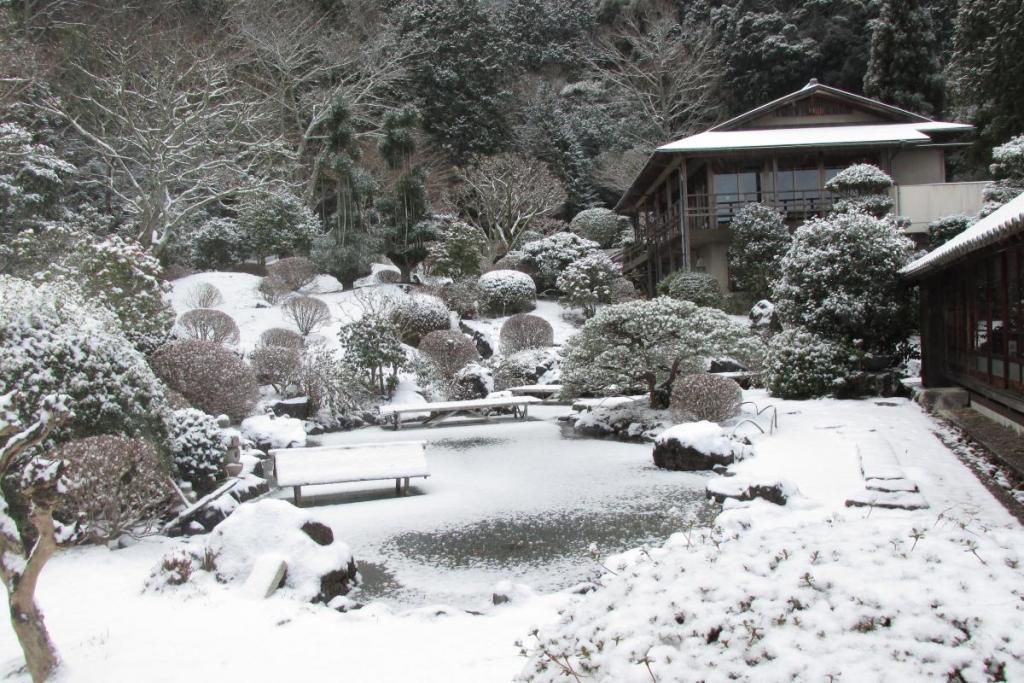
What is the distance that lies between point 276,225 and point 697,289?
14610 millimetres

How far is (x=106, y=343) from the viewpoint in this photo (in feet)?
24.9

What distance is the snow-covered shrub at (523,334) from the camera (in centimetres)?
1972

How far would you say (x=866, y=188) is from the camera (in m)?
19.8

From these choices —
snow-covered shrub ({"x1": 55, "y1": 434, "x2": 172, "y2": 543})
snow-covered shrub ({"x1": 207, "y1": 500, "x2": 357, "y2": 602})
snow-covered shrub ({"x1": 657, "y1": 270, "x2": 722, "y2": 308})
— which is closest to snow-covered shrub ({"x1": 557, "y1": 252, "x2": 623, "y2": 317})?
snow-covered shrub ({"x1": 657, "y1": 270, "x2": 722, "y2": 308})

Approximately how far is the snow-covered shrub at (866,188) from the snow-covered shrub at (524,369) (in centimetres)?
842

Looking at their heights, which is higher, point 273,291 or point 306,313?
point 273,291

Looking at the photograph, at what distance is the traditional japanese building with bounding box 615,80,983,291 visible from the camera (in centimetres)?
2220

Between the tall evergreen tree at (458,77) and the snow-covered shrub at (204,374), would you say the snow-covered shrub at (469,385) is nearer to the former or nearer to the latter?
the snow-covered shrub at (204,374)

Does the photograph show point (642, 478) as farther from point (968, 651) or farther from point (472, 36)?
point (472, 36)

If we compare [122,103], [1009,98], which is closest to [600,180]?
[1009,98]

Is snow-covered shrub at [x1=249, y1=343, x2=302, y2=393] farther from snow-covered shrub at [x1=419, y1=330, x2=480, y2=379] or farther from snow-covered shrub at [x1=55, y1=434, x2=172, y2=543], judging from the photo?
snow-covered shrub at [x1=55, y1=434, x2=172, y2=543]

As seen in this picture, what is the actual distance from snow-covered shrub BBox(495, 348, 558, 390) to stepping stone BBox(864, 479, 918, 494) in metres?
11.9

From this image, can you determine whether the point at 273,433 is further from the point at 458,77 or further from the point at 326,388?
the point at 458,77

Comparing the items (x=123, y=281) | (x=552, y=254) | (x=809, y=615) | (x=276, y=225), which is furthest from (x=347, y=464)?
(x=276, y=225)
